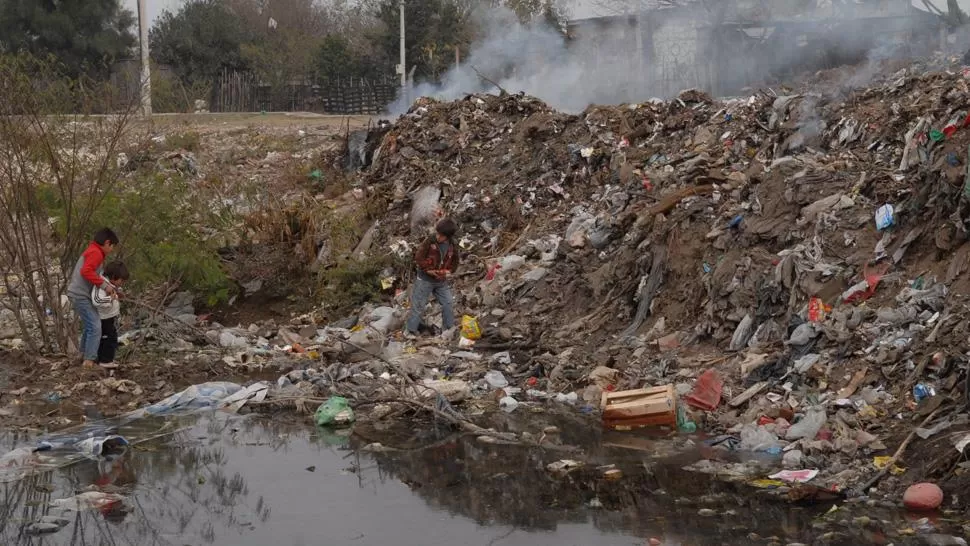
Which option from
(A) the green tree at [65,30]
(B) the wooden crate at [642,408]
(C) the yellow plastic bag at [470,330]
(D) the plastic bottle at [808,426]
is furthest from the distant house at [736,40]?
(A) the green tree at [65,30]

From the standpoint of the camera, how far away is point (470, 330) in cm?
1207

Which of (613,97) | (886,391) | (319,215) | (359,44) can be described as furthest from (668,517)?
(359,44)

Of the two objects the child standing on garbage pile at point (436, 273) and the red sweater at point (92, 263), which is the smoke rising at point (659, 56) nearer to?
the child standing on garbage pile at point (436, 273)

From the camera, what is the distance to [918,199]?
9.91 meters

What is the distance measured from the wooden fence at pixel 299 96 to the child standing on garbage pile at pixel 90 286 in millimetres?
26925

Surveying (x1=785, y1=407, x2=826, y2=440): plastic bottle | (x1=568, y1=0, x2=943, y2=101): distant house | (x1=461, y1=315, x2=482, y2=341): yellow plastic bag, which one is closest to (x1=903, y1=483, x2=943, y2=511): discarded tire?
(x1=785, y1=407, x2=826, y2=440): plastic bottle

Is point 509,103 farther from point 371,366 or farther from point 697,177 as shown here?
point 371,366

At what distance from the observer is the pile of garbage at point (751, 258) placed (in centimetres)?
824

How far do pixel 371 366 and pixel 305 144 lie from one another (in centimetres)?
1387

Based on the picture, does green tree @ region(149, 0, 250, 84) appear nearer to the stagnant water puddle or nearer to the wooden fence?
the wooden fence

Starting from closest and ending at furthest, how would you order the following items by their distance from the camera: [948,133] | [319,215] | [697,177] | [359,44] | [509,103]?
1. [948,133]
2. [697,177]
3. [319,215]
4. [509,103]
5. [359,44]

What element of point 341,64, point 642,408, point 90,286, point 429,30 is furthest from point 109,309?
point 341,64

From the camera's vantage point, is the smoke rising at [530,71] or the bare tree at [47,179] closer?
the bare tree at [47,179]

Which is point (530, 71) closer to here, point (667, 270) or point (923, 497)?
point (667, 270)
